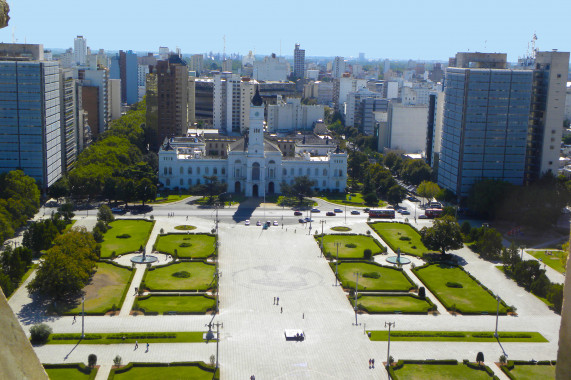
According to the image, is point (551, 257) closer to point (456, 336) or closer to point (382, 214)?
point (382, 214)

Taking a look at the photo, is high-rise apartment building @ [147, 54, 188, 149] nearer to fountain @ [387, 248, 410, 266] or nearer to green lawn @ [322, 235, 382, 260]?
green lawn @ [322, 235, 382, 260]

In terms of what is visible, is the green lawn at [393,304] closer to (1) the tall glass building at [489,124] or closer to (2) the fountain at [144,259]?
(2) the fountain at [144,259]

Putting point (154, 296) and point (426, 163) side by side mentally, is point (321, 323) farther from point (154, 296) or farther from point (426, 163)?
point (426, 163)

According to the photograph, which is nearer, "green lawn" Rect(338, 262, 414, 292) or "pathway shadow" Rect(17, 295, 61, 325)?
"pathway shadow" Rect(17, 295, 61, 325)

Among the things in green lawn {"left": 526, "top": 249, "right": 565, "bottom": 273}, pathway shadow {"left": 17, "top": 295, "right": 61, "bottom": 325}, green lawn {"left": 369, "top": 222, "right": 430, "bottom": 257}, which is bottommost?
pathway shadow {"left": 17, "top": 295, "right": 61, "bottom": 325}

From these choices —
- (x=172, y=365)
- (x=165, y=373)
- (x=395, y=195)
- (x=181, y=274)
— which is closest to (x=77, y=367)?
(x=165, y=373)

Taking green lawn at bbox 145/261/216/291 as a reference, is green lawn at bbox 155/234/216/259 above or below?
above

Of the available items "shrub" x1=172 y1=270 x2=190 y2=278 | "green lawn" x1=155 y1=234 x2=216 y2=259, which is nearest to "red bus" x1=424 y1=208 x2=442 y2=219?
"green lawn" x1=155 y1=234 x2=216 y2=259
